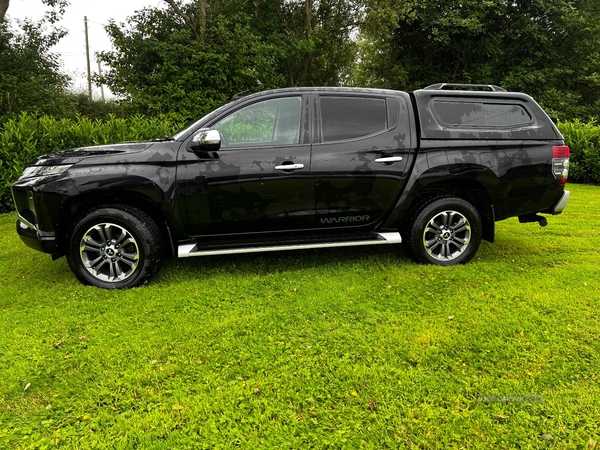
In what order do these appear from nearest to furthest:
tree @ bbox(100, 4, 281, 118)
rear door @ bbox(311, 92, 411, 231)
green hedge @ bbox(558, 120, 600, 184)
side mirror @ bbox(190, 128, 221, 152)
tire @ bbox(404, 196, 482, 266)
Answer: side mirror @ bbox(190, 128, 221, 152)
rear door @ bbox(311, 92, 411, 231)
tire @ bbox(404, 196, 482, 266)
green hedge @ bbox(558, 120, 600, 184)
tree @ bbox(100, 4, 281, 118)

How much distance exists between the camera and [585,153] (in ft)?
34.6

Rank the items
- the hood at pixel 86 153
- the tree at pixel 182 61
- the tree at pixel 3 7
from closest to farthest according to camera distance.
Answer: the hood at pixel 86 153 → the tree at pixel 3 7 → the tree at pixel 182 61

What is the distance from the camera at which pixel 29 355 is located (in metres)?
2.72

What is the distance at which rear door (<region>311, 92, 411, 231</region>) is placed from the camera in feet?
12.7

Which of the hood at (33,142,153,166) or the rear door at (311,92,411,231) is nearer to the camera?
the hood at (33,142,153,166)

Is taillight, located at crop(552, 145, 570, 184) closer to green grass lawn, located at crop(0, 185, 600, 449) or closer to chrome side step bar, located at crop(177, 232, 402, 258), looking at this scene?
green grass lawn, located at crop(0, 185, 600, 449)

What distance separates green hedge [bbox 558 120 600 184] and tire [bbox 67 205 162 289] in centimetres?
1146

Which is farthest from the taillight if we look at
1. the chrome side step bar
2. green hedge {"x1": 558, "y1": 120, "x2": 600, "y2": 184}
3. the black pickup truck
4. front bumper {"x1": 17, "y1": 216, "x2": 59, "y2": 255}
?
green hedge {"x1": 558, "y1": 120, "x2": 600, "y2": 184}

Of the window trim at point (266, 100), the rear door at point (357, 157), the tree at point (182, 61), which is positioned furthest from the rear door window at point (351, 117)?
the tree at point (182, 61)

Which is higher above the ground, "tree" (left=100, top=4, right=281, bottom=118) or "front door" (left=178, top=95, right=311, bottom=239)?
"tree" (left=100, top=4, right=281, bottom=118)

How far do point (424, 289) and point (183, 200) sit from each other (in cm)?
240

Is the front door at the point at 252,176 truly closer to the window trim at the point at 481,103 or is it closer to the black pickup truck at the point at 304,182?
the black pickup truck at the point at 304,182

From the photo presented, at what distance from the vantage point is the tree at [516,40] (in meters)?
18.7

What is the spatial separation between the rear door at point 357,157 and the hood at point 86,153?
5.53 feet
